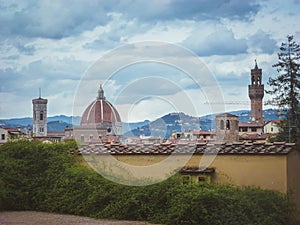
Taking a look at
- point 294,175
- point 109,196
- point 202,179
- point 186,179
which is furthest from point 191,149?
point 294,175

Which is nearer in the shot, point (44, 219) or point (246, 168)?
point (44, 219)

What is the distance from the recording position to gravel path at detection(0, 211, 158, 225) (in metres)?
11.7

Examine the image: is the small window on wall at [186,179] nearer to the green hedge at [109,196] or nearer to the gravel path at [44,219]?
the green hedge at [109,196]

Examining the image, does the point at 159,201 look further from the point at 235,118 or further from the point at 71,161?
the point at 235,118

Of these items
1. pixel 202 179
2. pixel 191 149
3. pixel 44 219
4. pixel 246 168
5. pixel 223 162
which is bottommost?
pixel 44 219

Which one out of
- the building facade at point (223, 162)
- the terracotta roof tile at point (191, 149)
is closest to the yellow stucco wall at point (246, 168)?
the building facade at point (223, 162)

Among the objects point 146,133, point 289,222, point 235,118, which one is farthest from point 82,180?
point 235,118

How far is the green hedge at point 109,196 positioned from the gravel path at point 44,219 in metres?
0.49

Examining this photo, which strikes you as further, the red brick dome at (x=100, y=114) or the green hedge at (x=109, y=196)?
the red brick dome at (x=100, y=114)

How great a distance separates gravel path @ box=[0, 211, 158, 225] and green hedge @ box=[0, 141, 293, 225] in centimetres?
49

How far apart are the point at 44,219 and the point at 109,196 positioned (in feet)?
5.66

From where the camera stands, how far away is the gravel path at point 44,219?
11695 mm

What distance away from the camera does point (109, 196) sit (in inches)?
503

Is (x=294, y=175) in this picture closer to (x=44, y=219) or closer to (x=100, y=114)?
(x=44, y=219)
